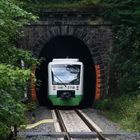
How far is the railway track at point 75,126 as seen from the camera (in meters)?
17.4

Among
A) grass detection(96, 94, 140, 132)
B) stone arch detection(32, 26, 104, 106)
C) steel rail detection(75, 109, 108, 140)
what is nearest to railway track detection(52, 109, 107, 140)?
steel rail detection(75, 109, 108, 140)

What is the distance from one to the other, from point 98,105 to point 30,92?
3.79m

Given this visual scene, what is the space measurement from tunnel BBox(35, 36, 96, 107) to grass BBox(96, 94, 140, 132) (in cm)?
595

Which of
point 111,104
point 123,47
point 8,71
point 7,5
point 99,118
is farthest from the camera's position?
point 123,47

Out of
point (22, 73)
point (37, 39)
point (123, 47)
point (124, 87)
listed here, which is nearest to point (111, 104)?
point (124, 87)

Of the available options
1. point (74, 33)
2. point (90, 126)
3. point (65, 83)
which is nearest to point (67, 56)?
point (74, 33)

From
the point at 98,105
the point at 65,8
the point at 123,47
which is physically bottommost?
the point at 98,105

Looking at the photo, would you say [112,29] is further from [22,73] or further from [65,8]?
[22,73]

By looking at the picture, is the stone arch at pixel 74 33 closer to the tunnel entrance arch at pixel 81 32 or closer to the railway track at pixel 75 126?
the tunnel entrance arch at pixel 81 32

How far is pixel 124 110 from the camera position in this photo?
24562 mm

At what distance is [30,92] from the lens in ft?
100

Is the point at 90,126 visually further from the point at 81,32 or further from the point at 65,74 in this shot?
the point at 81,32

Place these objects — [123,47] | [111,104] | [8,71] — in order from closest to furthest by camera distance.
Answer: [8,71]
[111,104]
[123,47]

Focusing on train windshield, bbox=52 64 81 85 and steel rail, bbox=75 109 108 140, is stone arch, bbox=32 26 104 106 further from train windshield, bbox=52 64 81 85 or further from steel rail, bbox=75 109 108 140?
steel rail, bbox=75 109 108 140
